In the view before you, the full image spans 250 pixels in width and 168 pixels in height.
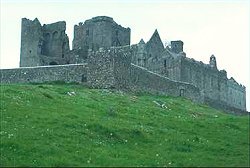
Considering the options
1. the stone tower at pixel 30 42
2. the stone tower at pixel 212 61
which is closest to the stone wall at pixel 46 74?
the stone tower at pixel 30 42

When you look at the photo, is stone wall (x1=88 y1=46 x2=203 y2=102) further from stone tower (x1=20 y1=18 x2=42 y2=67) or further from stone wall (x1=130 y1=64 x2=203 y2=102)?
stone tower (x1=20 y1=18 x2=42 y2=67)

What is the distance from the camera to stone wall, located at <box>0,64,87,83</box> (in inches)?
2375

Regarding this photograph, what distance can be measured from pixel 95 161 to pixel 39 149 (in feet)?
9.80

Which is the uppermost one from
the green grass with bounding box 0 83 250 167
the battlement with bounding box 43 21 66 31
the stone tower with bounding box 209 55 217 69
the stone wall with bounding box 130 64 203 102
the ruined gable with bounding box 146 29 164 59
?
the battlement with bounding box 43 21 66 31

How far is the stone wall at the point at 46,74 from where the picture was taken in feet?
198

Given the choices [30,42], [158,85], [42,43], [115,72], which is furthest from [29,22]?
[115,72]

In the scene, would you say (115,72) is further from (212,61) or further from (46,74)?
(212,61)

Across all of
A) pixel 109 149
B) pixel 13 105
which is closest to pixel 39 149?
pixel 109 149

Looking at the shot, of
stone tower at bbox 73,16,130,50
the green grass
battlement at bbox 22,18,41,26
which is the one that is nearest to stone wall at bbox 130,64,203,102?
the green grass

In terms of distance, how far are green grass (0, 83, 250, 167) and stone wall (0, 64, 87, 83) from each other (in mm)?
14572

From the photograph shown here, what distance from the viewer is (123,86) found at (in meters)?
57.4

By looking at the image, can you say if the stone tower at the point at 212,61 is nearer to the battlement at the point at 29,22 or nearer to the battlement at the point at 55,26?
the battlement at the point at 55,26

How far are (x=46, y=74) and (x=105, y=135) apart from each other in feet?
104

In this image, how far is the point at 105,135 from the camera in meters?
32.0
